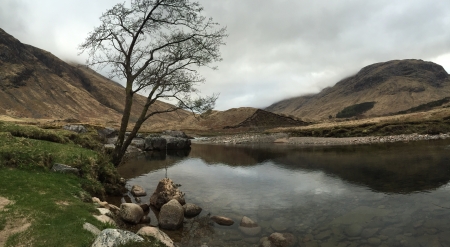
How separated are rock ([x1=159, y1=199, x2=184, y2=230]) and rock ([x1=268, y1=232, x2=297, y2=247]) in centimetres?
506

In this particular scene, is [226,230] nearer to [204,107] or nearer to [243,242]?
[243,242]

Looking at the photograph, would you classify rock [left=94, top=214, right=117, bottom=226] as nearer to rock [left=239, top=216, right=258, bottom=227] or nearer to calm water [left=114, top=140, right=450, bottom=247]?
calm water [left=114, top=140, right=450, bottom=247]

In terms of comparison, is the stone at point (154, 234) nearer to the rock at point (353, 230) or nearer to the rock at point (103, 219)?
the rock at point (103, 219)

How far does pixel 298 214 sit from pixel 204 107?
35.3 ft

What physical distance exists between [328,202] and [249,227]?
7178mm

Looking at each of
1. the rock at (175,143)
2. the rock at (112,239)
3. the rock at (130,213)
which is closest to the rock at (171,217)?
the rock at (130,213)

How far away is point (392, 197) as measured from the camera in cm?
1875

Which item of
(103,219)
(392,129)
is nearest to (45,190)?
(103,219)

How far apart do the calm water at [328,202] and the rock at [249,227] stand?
31cm

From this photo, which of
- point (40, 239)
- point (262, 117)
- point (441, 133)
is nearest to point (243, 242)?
point (40, 239)

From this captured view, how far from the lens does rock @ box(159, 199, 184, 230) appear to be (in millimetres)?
14520

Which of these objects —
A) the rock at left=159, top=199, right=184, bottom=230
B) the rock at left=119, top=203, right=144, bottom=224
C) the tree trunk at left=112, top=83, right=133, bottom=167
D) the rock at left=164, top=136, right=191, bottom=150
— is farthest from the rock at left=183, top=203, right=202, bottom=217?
the rock at left=164, top=136, right=191, bottom=150

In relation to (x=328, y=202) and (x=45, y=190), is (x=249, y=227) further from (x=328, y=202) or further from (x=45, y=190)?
(x=45, y=190)

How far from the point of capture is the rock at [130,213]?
14.4 meters
